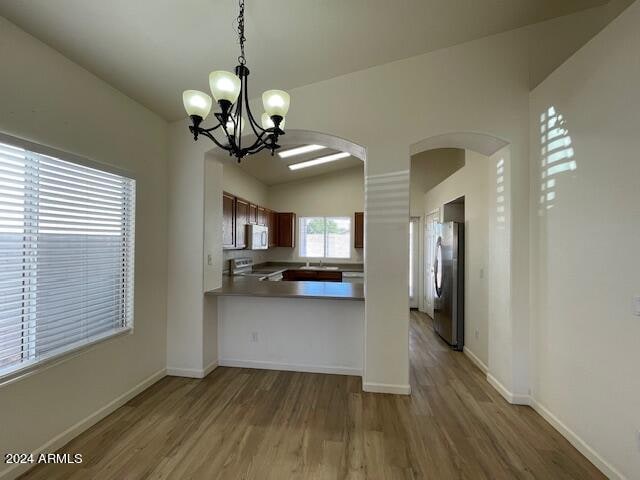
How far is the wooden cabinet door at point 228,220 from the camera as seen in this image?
12.4 feet

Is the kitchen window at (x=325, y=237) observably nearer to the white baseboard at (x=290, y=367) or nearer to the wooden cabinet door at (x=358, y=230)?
the wooden cabinet door at (x=358, y=230)

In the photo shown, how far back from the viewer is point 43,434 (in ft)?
6.05

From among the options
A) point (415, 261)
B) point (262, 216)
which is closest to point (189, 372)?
point (262, 216)

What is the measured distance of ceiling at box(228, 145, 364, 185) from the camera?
189 inches

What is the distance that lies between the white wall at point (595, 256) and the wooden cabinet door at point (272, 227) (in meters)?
4.51

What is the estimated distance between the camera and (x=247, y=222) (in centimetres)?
463

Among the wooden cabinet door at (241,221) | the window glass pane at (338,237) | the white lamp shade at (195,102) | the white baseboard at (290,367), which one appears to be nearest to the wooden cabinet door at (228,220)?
the wooden cabinet door at (241,221)

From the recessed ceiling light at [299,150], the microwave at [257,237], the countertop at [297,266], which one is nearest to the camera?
the recessed ceiling light at [299,150]

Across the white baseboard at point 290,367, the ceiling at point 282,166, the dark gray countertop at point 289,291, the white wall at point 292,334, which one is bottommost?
the white baseboard at point 290,367

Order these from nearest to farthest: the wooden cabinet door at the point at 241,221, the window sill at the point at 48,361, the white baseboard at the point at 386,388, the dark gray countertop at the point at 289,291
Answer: the window sill at the point at 48,361 < the white baseboard at the point at 386,388 < the dark gray countertop at the point at 289,291 < the wooden cabinet door at the point at 241,221

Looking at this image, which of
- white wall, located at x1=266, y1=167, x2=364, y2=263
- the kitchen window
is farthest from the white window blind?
the kitchen window

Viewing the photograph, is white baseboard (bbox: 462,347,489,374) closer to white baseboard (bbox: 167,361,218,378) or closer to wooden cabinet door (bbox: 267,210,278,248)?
white baseboard (bbox: 167,361,218,378)

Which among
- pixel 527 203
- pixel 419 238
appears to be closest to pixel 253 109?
pixel 527 203

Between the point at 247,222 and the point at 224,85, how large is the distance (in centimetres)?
332
